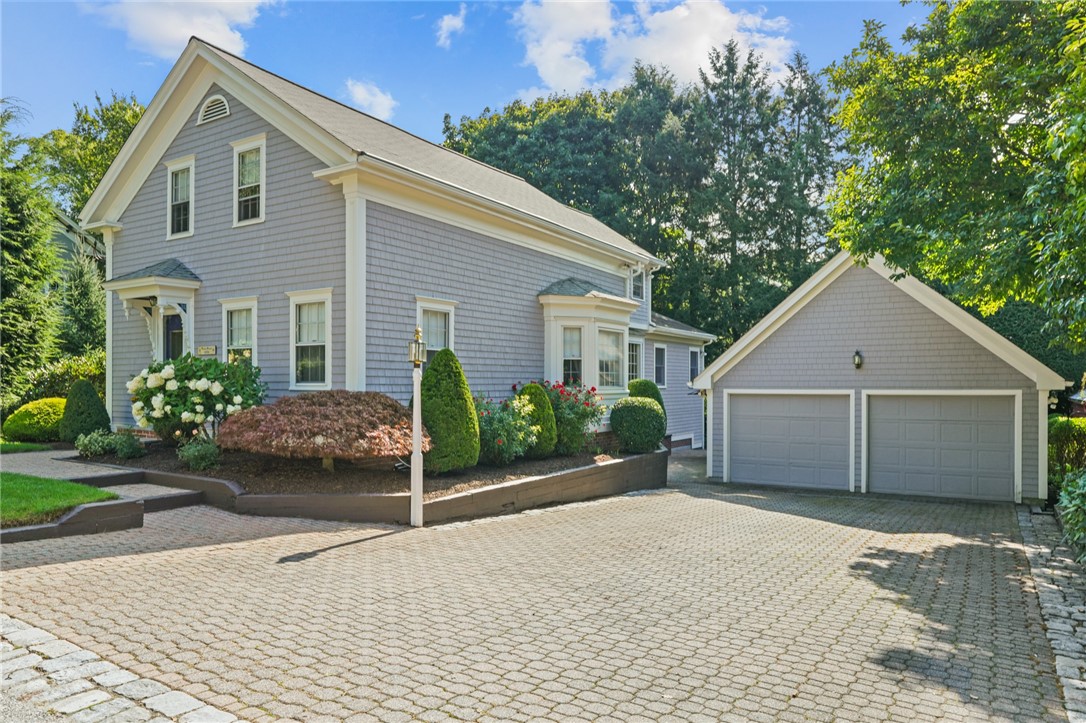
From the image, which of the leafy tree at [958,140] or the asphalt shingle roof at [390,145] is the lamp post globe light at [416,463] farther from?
the leafy tree at [958,140]

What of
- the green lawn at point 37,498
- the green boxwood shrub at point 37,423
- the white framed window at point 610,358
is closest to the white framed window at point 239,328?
the green lawn at point 37,498

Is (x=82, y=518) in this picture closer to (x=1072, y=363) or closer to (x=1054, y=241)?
(x=1054, y=241)

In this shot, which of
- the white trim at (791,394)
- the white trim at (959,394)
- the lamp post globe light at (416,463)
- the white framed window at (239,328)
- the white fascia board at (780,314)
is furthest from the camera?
the white fascia board at (780,314)

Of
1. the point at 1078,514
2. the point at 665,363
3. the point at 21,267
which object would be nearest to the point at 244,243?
the point at 21,267

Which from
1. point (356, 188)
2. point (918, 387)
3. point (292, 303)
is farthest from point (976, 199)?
point (292, 303)

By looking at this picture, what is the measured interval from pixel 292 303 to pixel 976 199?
11714 mm

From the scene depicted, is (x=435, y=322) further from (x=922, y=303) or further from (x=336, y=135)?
(x=922, y=303)

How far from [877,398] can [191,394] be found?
44.1 ft

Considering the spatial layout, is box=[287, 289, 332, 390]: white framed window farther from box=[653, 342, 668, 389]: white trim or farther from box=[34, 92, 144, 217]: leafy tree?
box=[34, 92, 144, 217]: leafy tree

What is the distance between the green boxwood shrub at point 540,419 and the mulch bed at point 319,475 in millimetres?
705

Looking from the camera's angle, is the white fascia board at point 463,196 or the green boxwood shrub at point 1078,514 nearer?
the green boxwood shrub at point 1078,514

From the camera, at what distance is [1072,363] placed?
14.9m

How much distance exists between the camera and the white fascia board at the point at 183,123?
11.8 meters

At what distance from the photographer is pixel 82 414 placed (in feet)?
45.8
